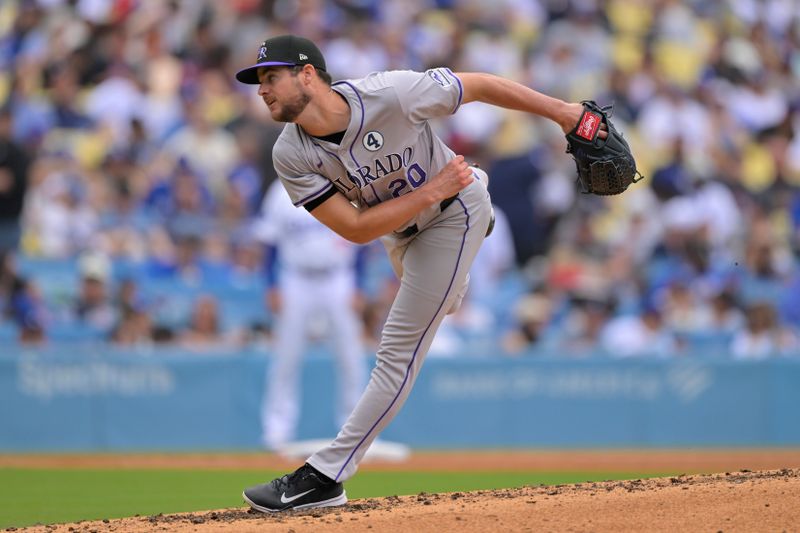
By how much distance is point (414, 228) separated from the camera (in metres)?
5.29

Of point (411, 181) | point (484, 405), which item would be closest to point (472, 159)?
point (484, 405)

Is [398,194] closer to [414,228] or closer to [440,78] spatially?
[414,228]

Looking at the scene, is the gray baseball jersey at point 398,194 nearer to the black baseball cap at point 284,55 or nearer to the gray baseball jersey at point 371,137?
the gray baseball jersey at point 371,137

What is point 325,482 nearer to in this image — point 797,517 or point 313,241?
point 797,517

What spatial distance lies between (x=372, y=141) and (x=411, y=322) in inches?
30.7

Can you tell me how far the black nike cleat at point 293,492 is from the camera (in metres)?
5.20

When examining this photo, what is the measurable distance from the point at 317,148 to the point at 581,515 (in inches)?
70.0

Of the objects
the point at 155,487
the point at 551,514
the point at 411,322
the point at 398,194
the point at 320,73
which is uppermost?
the point at 320,73

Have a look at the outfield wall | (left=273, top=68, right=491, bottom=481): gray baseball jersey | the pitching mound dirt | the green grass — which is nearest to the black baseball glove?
(left=273, top=68, right=491, bottom=481): gray baseball jersey

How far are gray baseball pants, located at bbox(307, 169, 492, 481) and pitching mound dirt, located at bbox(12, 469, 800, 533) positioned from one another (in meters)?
0.26

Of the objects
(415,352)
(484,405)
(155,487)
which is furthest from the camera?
(484,405)

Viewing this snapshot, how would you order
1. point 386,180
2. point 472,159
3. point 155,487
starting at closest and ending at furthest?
1. point 386,180
2. point 155,487
3. point 472,159

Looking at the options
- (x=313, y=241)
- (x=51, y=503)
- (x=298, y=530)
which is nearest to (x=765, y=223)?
(x=313, y=241)

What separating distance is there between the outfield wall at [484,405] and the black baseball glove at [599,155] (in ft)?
17.6
